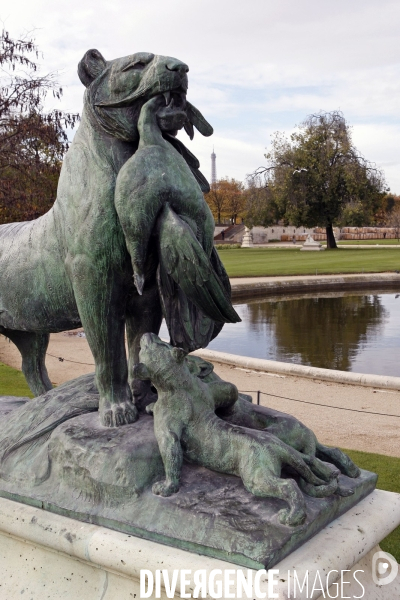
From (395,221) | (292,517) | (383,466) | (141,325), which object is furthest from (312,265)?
(395,221)

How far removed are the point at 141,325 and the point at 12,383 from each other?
603 centimetres

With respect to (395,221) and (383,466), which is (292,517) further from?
(395,221)

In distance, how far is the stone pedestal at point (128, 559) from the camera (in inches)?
95.4

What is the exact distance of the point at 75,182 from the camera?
306 cm

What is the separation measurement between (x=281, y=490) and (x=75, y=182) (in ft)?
5.45

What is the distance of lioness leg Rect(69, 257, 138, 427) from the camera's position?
302 cm

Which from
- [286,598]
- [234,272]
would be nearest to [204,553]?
[286,598]

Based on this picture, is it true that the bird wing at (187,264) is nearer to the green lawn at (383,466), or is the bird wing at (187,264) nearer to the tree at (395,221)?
the green lawn at (383,466)

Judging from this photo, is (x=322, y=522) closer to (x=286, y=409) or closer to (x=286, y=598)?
(x=286, y=598)

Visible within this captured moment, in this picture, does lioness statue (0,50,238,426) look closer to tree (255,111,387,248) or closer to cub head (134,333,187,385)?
cub head (134,333,187,385)

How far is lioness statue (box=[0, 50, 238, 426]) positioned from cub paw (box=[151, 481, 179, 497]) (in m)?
0.48

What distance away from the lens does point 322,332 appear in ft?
46.0

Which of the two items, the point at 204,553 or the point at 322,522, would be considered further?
the point at 322,522

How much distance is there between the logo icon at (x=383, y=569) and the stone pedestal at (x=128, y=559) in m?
0.03
